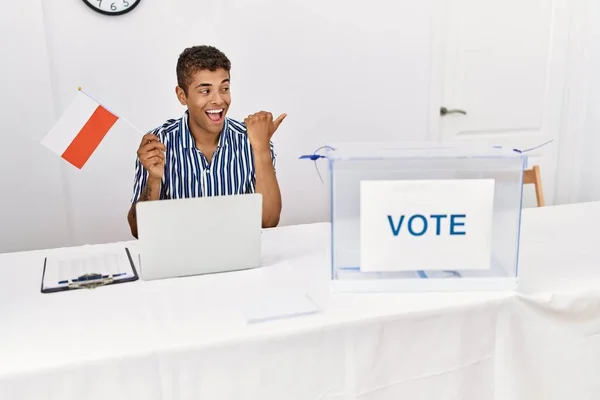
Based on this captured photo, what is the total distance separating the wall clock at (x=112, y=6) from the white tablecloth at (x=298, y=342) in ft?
4.74

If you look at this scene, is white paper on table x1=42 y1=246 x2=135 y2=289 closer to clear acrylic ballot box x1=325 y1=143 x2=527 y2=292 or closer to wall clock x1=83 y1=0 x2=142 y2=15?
clear acrylic ballot box x1=325 y1=143 x2=527 y2=292

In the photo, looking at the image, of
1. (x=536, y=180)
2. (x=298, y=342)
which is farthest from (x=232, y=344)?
(x=536, y=180)

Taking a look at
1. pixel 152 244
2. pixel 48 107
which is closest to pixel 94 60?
pixel 48 107

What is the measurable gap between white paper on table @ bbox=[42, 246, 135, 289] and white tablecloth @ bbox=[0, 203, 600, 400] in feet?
0.15

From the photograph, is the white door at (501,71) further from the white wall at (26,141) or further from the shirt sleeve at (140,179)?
the white wall at (26,141)

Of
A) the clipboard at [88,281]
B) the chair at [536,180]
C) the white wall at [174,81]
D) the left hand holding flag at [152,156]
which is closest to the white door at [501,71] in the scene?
the white wall at [174,81]

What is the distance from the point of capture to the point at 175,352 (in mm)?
942

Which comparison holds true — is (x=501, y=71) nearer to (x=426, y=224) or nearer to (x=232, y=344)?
(x=426, y=224)

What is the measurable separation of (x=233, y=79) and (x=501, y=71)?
150 centimetres

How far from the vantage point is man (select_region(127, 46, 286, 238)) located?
1.90 metres

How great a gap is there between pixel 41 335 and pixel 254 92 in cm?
185

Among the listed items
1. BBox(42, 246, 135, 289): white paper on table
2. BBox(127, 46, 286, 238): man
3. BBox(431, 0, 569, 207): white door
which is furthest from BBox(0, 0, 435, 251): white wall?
BBox(42, 246, 135, 289): white paper on table

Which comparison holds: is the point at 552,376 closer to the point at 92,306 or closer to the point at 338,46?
the point at 92,306

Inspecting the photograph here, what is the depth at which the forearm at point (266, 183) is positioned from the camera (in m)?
1.96
